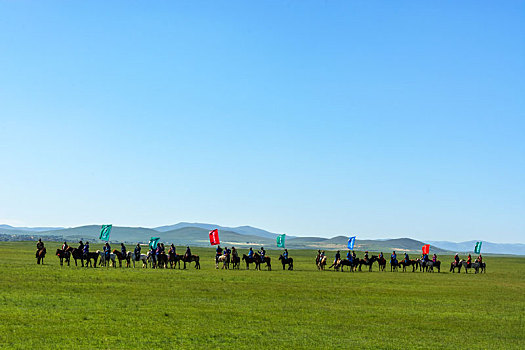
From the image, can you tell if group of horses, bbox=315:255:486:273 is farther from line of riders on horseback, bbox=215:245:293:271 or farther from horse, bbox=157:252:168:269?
horse, bbox=157:252:168:269

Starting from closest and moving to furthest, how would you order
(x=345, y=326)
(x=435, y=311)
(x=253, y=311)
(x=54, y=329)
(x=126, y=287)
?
(x=54, y=329) < (x=345, y=326) < (x=253, y=311) < (x=435, y=311) < (x=126, y=287)

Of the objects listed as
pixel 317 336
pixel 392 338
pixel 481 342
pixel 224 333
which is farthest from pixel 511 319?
pixel 224 333

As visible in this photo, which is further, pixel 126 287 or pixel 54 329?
pixel 126 287

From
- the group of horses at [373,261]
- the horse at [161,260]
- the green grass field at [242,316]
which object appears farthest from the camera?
the group of horses at [373,261]

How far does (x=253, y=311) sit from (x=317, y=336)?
4987mm

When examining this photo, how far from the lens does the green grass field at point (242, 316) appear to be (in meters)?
16.7

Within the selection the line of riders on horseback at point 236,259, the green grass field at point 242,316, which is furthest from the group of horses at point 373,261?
the green grass field at point 242,316

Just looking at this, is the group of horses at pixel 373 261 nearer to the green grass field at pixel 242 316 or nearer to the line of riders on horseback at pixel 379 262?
the line of riders on horseback at pixel 379 262

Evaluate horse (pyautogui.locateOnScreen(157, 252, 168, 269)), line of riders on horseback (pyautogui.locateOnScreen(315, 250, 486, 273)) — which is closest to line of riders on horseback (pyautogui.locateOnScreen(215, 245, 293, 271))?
line of riders on horseback (pyautogui.locateOnScreen(315, 250, 486, 273))

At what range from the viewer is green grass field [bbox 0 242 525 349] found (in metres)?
16.7

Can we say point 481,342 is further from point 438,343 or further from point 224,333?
point 224,333

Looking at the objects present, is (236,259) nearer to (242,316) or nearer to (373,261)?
(373,261)

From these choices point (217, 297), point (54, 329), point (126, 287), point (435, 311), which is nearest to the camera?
point (54, 329)

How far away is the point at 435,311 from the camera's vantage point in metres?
24.4
